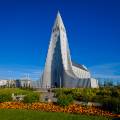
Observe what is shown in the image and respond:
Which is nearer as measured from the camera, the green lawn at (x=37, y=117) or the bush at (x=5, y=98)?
the green lawn at (x=37, y=117)

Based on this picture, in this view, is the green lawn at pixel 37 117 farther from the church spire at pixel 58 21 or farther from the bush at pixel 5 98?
the church spire at pixel 58 21

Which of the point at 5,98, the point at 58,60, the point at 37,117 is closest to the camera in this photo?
the point at 37,117

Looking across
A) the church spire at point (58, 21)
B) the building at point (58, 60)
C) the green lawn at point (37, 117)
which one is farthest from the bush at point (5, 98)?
the church spire at point (58, 21)

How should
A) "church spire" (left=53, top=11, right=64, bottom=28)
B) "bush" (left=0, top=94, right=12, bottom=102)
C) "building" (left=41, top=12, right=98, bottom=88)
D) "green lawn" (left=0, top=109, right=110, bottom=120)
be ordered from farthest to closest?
"church spire" (left=53, top=11, right=64, bottom=28)
"building" (left=41, top=12, right=98, bottom=88)
"bush" (left=0, top=94, right=12, bottom=102)
"green lawn" (left=0, top=109, right=110, bottom=120)

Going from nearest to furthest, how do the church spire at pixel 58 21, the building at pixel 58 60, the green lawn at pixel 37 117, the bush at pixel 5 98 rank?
the green lawn at pixel 37 117 < the bush at pixel 5 98 < the building at pixel 58 60 < the church spire at pixel 58 21

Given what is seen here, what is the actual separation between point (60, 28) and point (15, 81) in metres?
Result: 15.3

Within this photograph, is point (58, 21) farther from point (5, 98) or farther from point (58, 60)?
point (5, 98)

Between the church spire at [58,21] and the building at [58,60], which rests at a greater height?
the church spire at [58,21]

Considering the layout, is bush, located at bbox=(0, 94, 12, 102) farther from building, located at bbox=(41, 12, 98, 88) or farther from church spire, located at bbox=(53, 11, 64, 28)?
church spire, located at bbox=(53, 11, 64, 28)

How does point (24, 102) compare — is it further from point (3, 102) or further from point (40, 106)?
point (40, 106)

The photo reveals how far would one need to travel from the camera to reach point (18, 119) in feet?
34.5

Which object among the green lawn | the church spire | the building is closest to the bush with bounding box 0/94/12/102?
the green lawn

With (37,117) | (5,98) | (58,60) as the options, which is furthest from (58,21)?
(37,117)

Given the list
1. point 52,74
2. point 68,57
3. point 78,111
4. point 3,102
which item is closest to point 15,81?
point 52,74
